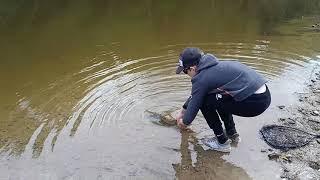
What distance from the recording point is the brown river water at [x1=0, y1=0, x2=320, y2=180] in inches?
224

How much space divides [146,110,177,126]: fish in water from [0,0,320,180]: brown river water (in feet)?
0.19

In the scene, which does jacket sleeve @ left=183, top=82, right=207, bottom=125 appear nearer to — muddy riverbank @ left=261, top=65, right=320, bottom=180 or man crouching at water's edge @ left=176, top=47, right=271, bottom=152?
man crouching at water's edge @ left=176, top=47, right=271, bottom=152

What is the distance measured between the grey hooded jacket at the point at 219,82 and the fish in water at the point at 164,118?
4.37ft

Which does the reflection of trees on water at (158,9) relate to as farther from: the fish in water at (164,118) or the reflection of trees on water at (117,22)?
the fish in water at (164,118)

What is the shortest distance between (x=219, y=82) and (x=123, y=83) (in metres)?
3.21

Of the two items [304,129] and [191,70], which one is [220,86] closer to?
[191,70]

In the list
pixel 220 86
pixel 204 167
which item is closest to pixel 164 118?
pixel 204 167

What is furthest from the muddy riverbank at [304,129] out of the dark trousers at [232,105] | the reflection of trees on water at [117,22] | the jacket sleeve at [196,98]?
the reflection of trees on water at [117,22]

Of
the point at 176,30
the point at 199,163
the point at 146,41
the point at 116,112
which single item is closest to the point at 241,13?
the point at 176,30

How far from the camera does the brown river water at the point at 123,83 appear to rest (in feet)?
18.6

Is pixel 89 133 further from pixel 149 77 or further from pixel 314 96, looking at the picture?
pixel 314 96

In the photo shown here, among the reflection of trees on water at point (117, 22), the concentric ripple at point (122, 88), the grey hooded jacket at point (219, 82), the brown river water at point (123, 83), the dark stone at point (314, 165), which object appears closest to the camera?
the grey hooded jacket at point (219, 82)

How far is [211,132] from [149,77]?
239cm

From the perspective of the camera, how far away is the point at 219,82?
5215 millimetres
